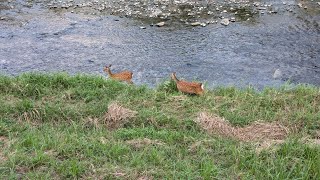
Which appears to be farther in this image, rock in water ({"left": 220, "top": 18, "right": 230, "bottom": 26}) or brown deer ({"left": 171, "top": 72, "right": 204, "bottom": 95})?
rock in water ({"left": 220, "top": 18, "right": 230, "bottom": 26})

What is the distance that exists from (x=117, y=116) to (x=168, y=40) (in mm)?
4786

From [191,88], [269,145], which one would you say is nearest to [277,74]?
[191,88]

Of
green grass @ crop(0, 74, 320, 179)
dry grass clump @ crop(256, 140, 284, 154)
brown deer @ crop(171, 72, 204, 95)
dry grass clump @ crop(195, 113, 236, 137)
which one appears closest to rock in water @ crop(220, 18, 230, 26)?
green grass @ crop(0, 74, 320, 179)

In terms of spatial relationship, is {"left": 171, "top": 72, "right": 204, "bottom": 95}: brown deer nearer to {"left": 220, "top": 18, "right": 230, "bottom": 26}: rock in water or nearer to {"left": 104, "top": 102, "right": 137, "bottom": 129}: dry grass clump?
{"left": 104, "top": 102, "right": 137, "bottom": 129}: dry grass clump

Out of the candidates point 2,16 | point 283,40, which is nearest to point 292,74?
point 283,40

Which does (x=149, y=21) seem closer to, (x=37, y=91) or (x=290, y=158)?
(x=37, y=91)

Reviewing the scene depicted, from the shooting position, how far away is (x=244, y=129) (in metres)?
5.95

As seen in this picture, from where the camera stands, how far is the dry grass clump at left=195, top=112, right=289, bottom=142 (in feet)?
18.8

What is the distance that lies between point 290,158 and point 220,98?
80.7 inches

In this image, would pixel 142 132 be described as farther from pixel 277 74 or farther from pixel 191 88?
pixel 277 74

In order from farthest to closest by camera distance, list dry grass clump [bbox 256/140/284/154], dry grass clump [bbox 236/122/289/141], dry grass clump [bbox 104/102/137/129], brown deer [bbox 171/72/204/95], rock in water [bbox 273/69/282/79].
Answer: rock in water [bbox 273/69/282/79], brown deer [bbox 171/72/204/95], dry grass clump [bbox 104/102/137/129], dry grass clump [bbox 236/122/289/141], dry grass clump [bbox 256/140/284/154]

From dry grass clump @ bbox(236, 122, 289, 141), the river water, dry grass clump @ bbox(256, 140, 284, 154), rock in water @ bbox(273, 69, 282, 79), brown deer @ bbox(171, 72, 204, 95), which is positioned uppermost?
dry grass clump @ bbox(256, 140, 284, 154)

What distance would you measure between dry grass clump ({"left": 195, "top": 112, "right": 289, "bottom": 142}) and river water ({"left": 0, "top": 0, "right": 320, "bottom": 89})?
2304 mm

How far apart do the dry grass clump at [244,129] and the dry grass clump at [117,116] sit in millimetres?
849
